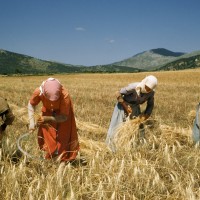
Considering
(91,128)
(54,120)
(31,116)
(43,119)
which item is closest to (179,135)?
(91,128)

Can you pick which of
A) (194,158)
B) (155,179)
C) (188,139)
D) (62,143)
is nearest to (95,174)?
(155,179)

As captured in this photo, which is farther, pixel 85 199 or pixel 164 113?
pixel 164 113

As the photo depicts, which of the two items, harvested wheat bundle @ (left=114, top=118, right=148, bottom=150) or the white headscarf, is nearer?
harvested wheat bundle @ (left=114, top=118, right=148, bottom=150)

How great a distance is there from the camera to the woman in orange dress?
185 inches

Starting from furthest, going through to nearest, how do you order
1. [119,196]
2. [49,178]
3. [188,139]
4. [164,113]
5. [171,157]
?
[164,113]
[188,139]
[171,157]
[49,178]
[119,196]

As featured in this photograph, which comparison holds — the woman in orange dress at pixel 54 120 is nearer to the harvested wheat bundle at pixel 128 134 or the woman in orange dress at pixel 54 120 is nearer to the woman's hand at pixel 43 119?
the woman's hand at pixel 43 119

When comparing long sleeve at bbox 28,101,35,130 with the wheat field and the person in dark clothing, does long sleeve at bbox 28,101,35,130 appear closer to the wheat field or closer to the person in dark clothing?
the wheat field

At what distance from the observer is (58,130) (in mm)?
5121

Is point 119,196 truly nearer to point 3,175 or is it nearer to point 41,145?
point 3,175

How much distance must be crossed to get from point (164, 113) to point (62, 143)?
249 inches

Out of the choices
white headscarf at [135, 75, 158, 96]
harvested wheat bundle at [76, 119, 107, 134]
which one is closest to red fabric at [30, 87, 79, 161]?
white headscarf at [135, 75, 158, 96]

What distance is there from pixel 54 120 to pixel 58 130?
30 centimetres

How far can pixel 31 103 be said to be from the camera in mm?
5066

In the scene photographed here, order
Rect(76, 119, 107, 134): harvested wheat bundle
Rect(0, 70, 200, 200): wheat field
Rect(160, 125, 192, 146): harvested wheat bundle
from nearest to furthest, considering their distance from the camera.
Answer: Rect(0, 70, 200, 200): wheat field < Rect(160, 125, 192, 146): harvested wheat bundle < Rect(76, 119, 107, 134): harvested wheat bundle
